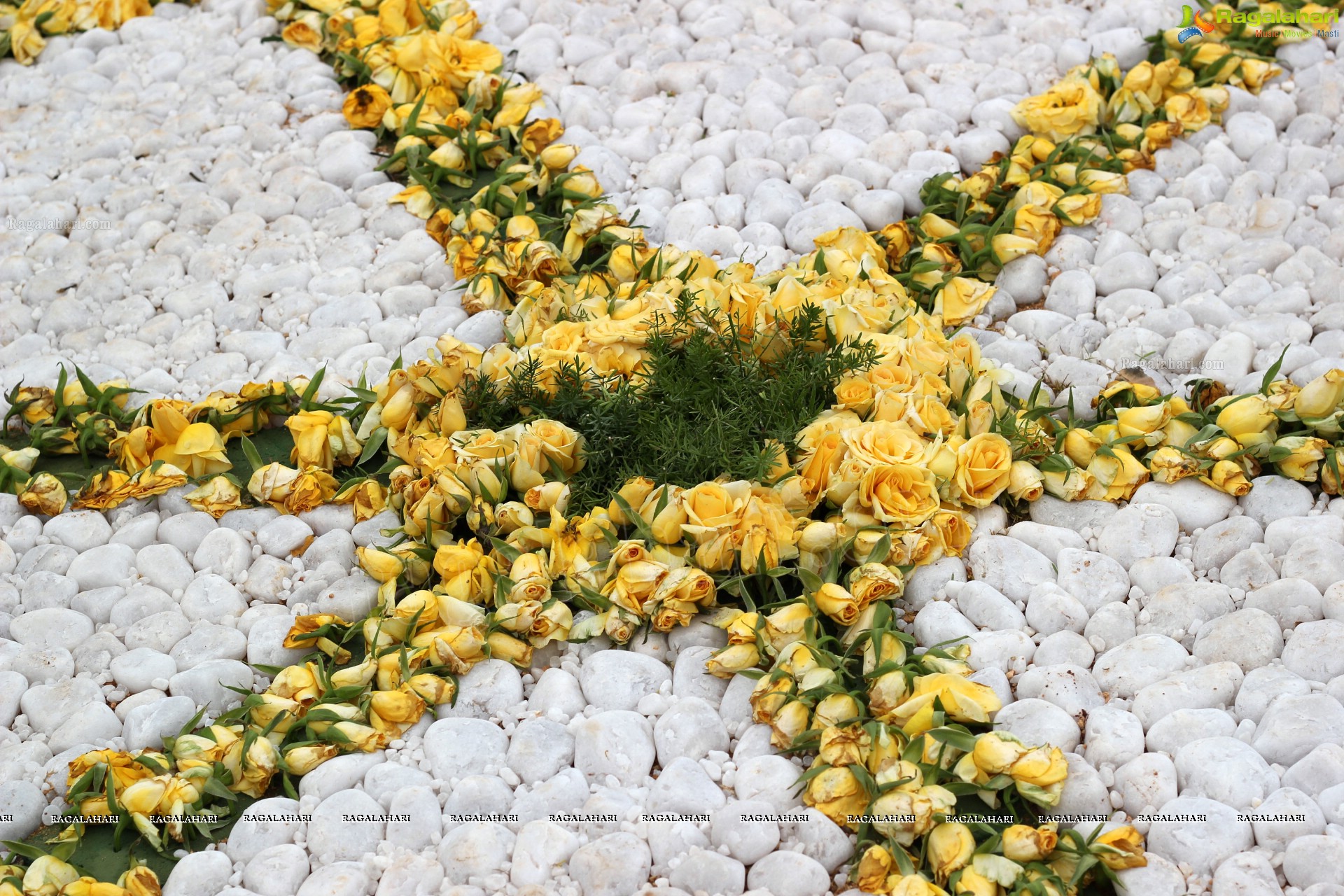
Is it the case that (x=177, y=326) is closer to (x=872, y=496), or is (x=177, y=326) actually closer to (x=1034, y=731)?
(x=872, y=496)

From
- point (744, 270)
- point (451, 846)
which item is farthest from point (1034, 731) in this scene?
point (744, 270)

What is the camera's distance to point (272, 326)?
2656mm

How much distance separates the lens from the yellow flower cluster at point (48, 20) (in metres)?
3.45

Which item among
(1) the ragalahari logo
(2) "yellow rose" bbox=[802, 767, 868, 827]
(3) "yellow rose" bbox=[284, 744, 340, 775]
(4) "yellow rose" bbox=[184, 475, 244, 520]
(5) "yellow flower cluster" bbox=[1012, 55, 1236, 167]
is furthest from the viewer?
(1) the ragalahari logo

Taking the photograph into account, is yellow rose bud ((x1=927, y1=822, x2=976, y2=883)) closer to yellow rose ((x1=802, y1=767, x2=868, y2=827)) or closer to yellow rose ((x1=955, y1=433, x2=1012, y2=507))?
yellow rose ((x1=802, y1=767, x2=868, y2=827))

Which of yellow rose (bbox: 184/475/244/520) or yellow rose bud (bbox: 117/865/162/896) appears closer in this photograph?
yellow rose bud (bbox: 117/865/162/896)

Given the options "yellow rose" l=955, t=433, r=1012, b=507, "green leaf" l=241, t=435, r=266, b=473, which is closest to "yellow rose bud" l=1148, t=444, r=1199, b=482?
"yellow rose" l=955, t=433, r=1012, b=507

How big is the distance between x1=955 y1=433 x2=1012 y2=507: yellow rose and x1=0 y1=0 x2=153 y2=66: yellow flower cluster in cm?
288

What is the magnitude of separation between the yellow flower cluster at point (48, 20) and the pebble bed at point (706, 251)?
0.24 feet

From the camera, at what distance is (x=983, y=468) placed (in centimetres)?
205

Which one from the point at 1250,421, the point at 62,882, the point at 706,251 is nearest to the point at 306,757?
the point at 62,882

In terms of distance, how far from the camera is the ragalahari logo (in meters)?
3.08

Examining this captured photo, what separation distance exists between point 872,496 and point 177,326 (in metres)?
1.61

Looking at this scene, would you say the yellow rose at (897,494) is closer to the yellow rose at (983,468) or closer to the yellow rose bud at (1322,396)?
the yellow rose at (983,468)
